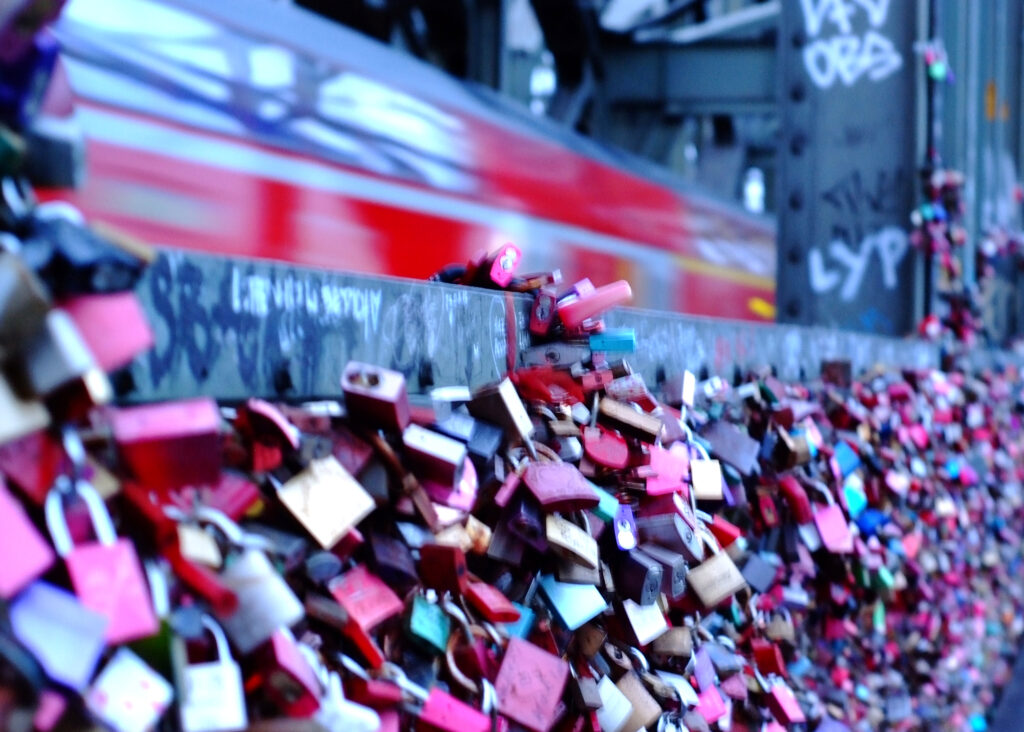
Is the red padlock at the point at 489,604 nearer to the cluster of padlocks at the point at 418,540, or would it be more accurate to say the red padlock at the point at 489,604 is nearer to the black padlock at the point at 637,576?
the cluster of padlocks at the point at 418,540

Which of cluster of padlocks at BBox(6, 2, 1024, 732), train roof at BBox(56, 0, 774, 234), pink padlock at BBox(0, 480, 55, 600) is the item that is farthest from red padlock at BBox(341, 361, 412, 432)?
train roof at BBox(56, 0, 774, 234)

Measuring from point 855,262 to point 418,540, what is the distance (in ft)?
13.0

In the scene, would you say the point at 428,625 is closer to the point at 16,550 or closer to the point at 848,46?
the point at 16,550

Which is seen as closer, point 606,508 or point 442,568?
point 442,568

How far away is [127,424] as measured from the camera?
83 centimetres

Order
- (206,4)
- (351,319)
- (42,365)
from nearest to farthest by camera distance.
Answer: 1. (42,365)
2. (351,319)
3. (206,4)

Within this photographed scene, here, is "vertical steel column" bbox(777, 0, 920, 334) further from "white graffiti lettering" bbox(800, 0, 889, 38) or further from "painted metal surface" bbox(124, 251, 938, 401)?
"painted metal surface" bbox(124, 251, 938, 401)

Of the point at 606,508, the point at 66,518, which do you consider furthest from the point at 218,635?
the point at 606,508

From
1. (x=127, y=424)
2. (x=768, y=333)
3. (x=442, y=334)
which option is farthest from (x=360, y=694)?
(x=768, y=333)

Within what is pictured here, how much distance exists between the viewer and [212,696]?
82 cm

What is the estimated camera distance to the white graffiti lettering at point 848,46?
15.1 feet

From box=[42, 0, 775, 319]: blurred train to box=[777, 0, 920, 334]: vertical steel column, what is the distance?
129 cm

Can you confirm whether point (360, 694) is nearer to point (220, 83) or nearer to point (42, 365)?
point (42, 365)

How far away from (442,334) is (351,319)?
0.54ft
